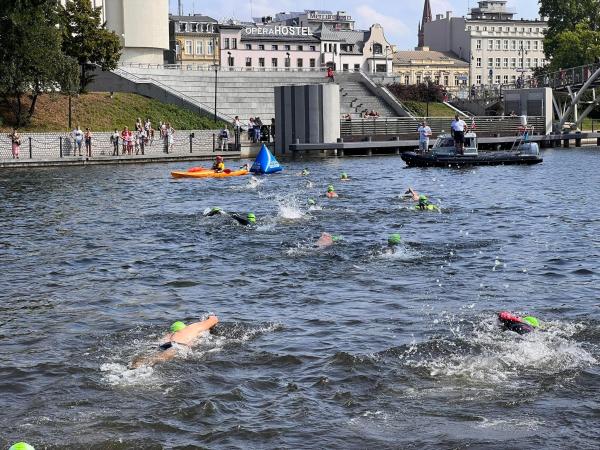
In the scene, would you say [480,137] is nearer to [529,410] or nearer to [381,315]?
[381,315]

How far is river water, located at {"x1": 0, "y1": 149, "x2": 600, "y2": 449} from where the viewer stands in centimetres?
1278

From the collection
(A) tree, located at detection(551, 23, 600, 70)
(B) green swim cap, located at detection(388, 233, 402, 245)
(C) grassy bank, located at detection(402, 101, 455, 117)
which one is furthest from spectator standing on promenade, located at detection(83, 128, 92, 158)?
(A) tree, located at detection(551, 23, 600, 70)

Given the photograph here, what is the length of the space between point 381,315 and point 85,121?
177 ft

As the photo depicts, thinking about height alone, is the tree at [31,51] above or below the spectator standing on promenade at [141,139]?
above

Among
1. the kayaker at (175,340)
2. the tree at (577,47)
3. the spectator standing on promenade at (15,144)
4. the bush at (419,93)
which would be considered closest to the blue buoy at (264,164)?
the spectator standing on promenade at (15,144)

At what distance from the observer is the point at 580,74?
3204 inches

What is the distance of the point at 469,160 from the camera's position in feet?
176

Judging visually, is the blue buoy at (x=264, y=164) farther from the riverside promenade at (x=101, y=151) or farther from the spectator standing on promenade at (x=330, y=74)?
the spectator standing on promenade at (x=330, y=74)

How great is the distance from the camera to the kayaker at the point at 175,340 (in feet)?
49.6

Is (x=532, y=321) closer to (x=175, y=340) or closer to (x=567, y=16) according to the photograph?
(x=175, y=340)

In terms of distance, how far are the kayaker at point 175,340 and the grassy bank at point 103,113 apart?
165 ft

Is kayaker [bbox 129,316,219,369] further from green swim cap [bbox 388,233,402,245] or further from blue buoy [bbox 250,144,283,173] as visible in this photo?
blue buoy [bbox 250,144,283,173]

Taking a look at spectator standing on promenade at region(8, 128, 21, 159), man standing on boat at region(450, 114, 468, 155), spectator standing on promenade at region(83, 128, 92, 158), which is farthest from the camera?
spectator standing on promenade at region(83, 128, 92, 158)

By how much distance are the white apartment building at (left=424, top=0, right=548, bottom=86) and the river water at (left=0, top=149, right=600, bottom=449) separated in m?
143
